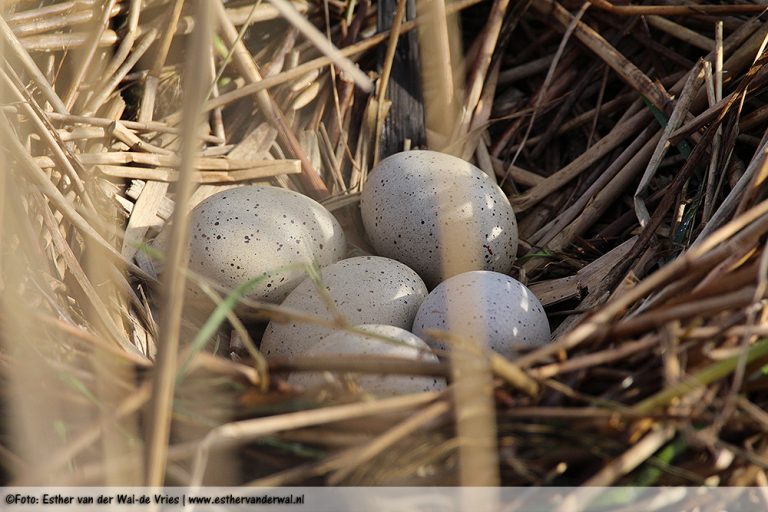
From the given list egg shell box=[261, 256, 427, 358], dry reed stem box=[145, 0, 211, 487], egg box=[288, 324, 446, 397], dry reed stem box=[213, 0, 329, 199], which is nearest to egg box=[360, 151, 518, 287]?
egg shell box=[261, 256, 427, 358]

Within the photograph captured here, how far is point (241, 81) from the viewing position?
6.86 feet

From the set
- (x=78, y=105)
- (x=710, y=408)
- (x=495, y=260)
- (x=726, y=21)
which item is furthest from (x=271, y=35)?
(x=710, y=408)

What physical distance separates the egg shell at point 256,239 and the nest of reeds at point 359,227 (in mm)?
115

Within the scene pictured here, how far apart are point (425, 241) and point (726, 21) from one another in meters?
0.91

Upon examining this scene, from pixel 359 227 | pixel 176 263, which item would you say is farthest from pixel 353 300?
pixel 176 263

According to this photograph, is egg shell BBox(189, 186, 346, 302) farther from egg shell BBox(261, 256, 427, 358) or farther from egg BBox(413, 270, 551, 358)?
egg BBox(413, 270, 551, 358)

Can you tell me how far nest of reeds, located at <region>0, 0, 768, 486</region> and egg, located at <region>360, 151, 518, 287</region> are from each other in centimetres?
15

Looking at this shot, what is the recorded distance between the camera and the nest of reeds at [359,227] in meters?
0.96

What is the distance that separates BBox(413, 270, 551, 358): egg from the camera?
1.46 metres

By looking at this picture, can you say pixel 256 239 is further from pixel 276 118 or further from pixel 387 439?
pixel 387 439

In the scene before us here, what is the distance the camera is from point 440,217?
5.73 ft

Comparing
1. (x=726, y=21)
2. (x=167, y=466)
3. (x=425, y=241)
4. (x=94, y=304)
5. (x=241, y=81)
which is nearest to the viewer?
(x=167, y=466)

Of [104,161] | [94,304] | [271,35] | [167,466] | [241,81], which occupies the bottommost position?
[167,466]

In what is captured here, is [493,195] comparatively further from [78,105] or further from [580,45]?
[78,105]
